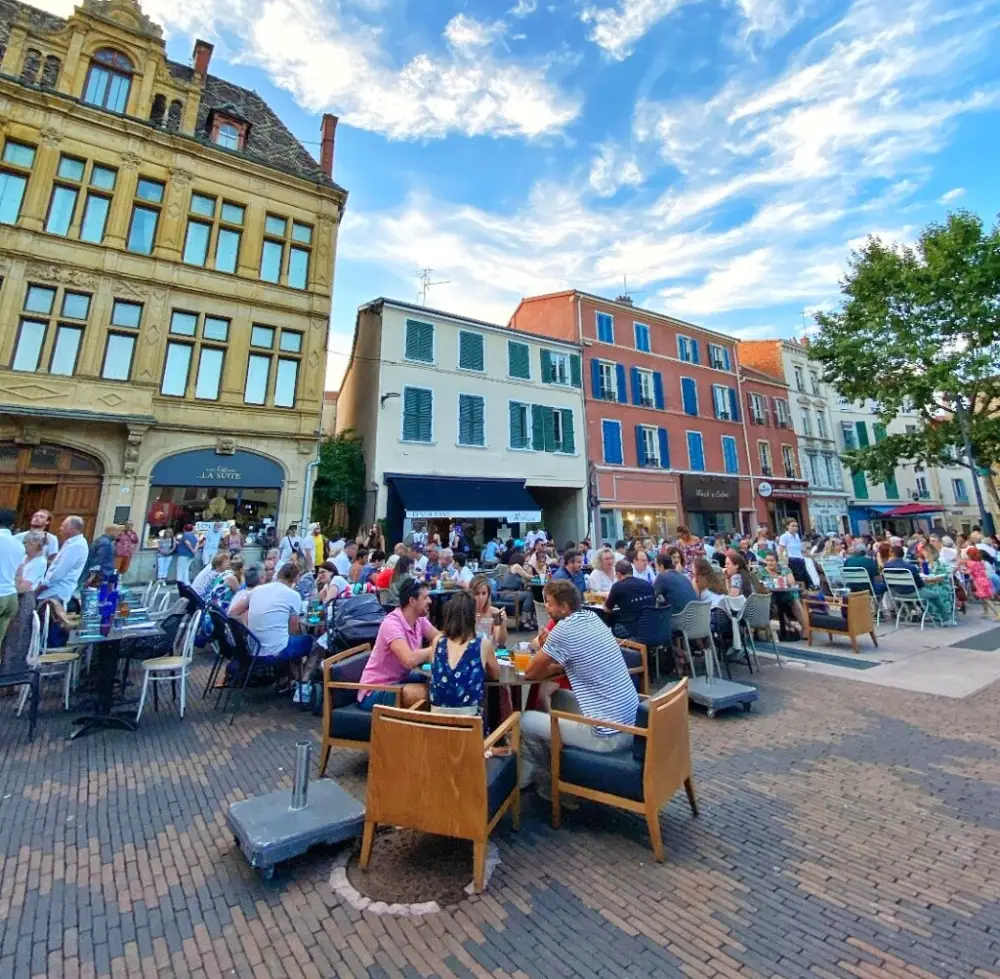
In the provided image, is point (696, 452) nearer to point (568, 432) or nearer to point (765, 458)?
point (765, 458)

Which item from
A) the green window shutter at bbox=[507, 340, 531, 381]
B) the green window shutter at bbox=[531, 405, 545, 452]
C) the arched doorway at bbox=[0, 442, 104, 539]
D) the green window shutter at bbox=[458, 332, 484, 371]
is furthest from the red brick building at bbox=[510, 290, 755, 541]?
the arched doorway at bbox=[0, 442, 104, 539]

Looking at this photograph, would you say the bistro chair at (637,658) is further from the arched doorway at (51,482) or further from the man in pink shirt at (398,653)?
the arched doorway at (51,482)

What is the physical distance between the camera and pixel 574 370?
20.7 m

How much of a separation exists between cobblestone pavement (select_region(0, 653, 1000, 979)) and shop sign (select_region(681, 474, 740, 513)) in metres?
19.2

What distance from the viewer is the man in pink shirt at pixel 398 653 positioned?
3678 millimetres

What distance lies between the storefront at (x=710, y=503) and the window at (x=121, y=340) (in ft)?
69.6

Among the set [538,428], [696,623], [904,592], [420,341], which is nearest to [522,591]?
[696,623]

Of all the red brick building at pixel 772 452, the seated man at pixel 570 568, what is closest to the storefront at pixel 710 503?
the red brick building at pixel 772 452

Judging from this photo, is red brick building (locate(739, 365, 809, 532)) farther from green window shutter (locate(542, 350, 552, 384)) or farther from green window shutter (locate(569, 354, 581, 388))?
green window shutter (locate(542, 350, 552, 384))

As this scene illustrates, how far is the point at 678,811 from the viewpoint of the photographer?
3.32 metres

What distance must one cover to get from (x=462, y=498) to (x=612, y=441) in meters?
8.03

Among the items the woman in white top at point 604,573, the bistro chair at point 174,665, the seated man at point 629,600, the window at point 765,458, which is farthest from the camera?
the window at point 765,458

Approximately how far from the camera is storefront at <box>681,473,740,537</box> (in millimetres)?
22750

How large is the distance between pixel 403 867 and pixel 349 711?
1.27 meters
